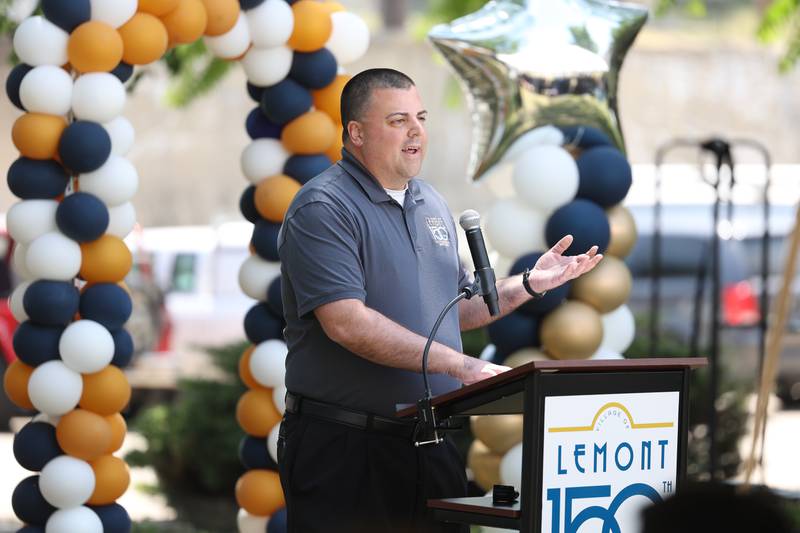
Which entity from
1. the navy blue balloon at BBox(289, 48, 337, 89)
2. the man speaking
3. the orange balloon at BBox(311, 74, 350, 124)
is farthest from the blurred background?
the man speaking

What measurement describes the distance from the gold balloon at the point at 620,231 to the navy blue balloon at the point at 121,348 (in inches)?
83.9

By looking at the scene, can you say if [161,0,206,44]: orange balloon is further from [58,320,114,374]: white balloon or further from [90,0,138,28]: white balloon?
[58,320,114,374]: white balloon

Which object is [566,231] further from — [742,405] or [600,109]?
[742,405]

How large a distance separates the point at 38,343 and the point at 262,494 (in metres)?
1.18

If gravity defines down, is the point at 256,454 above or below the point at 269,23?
below

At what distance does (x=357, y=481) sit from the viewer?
12.5 ft

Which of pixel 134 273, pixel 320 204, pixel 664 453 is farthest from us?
pixel 134 273

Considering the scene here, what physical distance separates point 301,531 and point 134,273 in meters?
9.19

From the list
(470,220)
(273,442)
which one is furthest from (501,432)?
(470,220)

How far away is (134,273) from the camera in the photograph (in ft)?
41.8

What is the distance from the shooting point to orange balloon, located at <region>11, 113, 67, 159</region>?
5.19 m

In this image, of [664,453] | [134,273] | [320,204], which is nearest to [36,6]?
[320,204]

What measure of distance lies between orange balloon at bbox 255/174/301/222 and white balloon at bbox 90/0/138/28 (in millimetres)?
960

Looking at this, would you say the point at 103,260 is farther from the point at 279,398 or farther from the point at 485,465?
the point at 485,465
